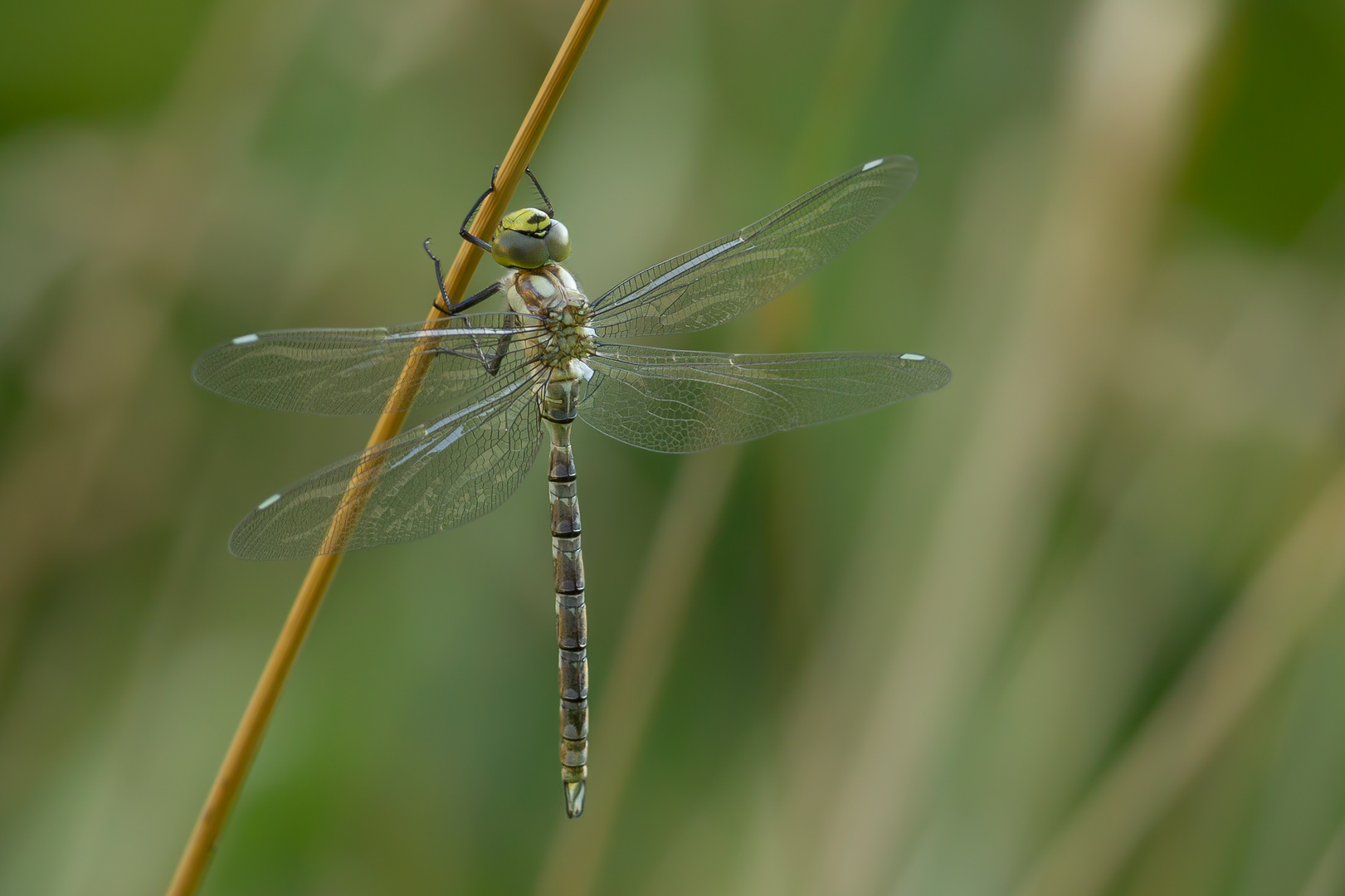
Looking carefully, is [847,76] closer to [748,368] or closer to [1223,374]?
[748,368]

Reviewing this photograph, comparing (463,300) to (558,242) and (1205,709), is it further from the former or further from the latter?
(1205,709)

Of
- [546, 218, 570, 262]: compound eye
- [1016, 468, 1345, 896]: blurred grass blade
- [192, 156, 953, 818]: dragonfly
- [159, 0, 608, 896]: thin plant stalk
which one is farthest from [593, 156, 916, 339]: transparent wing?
[1016, 468, 1345, 896]: blurred grass blade

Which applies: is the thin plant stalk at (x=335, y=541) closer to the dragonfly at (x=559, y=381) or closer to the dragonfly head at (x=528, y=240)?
the dragonfly at (x=559, y=381)

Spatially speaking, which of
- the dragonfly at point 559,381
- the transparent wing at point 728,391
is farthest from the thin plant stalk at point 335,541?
the transparent wing at point 728,391

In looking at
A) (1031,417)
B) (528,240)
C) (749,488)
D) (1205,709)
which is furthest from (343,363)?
(1205,709)

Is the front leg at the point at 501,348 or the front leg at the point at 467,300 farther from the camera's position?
the front leg at the point at 501,348

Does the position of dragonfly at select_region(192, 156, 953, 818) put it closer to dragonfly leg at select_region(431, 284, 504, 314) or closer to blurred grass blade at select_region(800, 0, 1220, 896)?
dragonfly leg at select_region(431, 284, 504, 314)

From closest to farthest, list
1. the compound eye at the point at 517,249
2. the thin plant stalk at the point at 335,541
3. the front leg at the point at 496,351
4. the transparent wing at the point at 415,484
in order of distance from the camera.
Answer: the thin plant stalk at the point at 335,541, the transparent wing at the point at 415,484, the front leg at the point at 496,351, the compound eye at the point at 517,249
